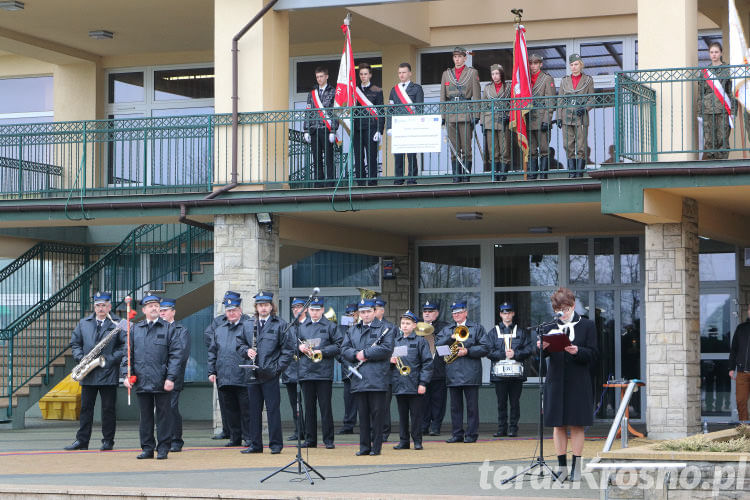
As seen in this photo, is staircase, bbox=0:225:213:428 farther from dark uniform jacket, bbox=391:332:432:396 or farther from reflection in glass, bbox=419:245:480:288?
dark uniform jacket, bbox=391:332:432:396

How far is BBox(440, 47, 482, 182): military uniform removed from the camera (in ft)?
55.7

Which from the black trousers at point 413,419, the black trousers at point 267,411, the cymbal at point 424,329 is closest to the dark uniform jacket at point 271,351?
the black trousers at point 267,411

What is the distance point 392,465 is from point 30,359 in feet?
31.0

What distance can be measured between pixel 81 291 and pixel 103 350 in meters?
6.53

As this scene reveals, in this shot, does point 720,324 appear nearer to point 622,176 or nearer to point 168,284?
point 622,176

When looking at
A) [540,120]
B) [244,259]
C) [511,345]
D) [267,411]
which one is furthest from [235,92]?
[267,411]

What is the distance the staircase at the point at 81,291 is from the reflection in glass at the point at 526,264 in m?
4.98

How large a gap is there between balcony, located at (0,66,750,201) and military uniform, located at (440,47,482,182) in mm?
66

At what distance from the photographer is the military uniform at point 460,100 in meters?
17.0

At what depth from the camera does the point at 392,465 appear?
41.9 ft

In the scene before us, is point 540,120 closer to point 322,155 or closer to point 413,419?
point 322,155

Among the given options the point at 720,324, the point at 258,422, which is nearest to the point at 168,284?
the point at 258,422

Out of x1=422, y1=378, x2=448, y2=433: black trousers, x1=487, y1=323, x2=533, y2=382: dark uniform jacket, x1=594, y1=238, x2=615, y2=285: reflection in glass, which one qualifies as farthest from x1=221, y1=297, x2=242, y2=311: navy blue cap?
x1=594, y1=238, x2=615, y2=285: reflection in glass

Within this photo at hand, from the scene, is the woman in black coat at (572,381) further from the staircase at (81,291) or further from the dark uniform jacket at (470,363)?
the staircase at (81,291)
